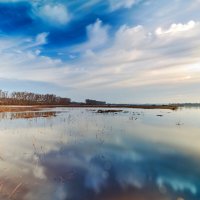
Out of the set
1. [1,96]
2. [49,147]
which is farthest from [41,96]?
[49,147]

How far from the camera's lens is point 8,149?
47.0ft

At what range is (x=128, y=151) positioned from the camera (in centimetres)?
1404

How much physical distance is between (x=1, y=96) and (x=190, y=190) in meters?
163

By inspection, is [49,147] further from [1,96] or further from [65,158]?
[1,96]

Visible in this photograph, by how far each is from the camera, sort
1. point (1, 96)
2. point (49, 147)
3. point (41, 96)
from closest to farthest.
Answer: point (49, 147) → point (1, 96) → point (41, 96)

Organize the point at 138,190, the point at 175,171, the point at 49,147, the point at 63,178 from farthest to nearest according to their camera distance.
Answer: the point at 49,147 < the point at 175,171 < the point at 63,178 < the point at 138,190

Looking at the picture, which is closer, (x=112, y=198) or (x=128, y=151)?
(x=112, y=198)

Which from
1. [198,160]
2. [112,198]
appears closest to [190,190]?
[112,198]

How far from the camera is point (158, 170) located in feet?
34.3

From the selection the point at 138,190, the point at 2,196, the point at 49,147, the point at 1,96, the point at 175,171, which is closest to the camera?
the point at 2,196

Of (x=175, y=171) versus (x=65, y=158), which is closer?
(x=175, y=171)

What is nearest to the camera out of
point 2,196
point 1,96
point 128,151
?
point 2,196

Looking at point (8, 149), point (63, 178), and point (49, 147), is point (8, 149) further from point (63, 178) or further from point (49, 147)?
point (63, 178)

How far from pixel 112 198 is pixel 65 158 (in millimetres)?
5119
